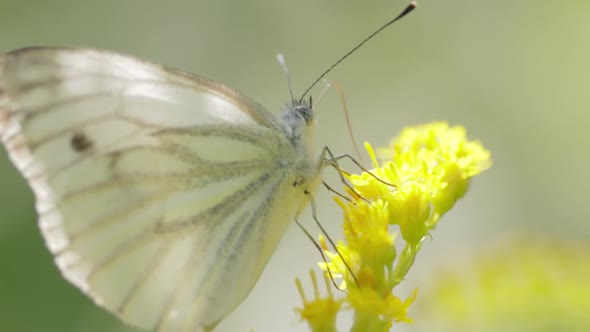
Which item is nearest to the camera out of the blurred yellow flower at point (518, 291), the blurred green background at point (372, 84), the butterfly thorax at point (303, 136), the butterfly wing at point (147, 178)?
the blurred yellow flower at point (518, 291)

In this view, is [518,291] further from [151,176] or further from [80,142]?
[80,142]

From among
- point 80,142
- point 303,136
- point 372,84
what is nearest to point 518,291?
point 303,136

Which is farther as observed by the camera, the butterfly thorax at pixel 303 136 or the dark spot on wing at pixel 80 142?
the butterfly thorax at pixel 303 136

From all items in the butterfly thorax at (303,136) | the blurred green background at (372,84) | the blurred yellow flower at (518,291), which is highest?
the blurred green background at (372,84)

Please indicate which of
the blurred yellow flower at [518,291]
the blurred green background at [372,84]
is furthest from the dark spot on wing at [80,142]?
the blurred green background at [372,84]

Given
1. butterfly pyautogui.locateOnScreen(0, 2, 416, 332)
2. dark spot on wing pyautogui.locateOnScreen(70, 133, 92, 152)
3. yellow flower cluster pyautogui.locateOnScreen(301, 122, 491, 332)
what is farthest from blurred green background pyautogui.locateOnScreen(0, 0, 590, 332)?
dark spot on wing pyautogui.locateOnScreen(70, 133, 92, 152)

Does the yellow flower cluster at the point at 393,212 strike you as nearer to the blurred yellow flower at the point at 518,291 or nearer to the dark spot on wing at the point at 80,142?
the blurred yellow flower at the point at 518,291

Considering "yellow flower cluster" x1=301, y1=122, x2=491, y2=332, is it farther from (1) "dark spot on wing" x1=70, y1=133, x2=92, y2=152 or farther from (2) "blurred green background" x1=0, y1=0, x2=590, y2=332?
(2) "blurred green background" x1=0, y1=0, x2=590, y2=332

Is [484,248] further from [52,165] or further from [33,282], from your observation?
[33,282]

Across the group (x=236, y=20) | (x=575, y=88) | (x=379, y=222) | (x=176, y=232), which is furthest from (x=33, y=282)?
(x=575, y=88)
